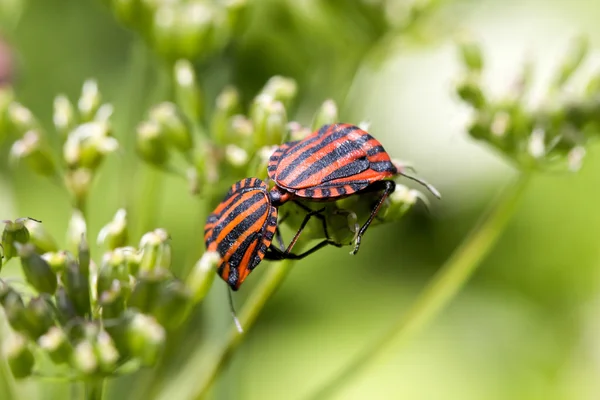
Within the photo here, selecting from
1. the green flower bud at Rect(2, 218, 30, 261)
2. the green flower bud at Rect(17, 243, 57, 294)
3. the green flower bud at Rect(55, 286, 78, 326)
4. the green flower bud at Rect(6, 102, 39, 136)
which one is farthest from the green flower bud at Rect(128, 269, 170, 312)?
the green flower bud at Rect(6, 102, 39, 136)

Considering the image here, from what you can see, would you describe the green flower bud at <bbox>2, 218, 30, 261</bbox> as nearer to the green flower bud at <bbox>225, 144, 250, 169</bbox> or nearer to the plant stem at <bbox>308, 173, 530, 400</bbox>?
the green flower bud at <bbox>225, 144, 250, 169</bbox>

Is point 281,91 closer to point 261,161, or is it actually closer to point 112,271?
point 261,161

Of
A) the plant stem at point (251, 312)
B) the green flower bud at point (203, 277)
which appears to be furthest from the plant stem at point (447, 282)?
the green flower bud at point (203, 277)

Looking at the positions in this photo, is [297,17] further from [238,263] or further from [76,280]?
[76,280]

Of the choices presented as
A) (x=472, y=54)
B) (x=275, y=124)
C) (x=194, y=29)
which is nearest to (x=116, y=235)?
(x=275, y=124)

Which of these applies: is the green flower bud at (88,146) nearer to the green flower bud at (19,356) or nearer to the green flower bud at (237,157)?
the green flower bud at (237,157)

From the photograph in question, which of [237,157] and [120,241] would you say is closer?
[120,241]

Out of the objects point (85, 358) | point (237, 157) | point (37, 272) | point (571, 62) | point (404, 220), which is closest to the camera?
point (85, 358)
